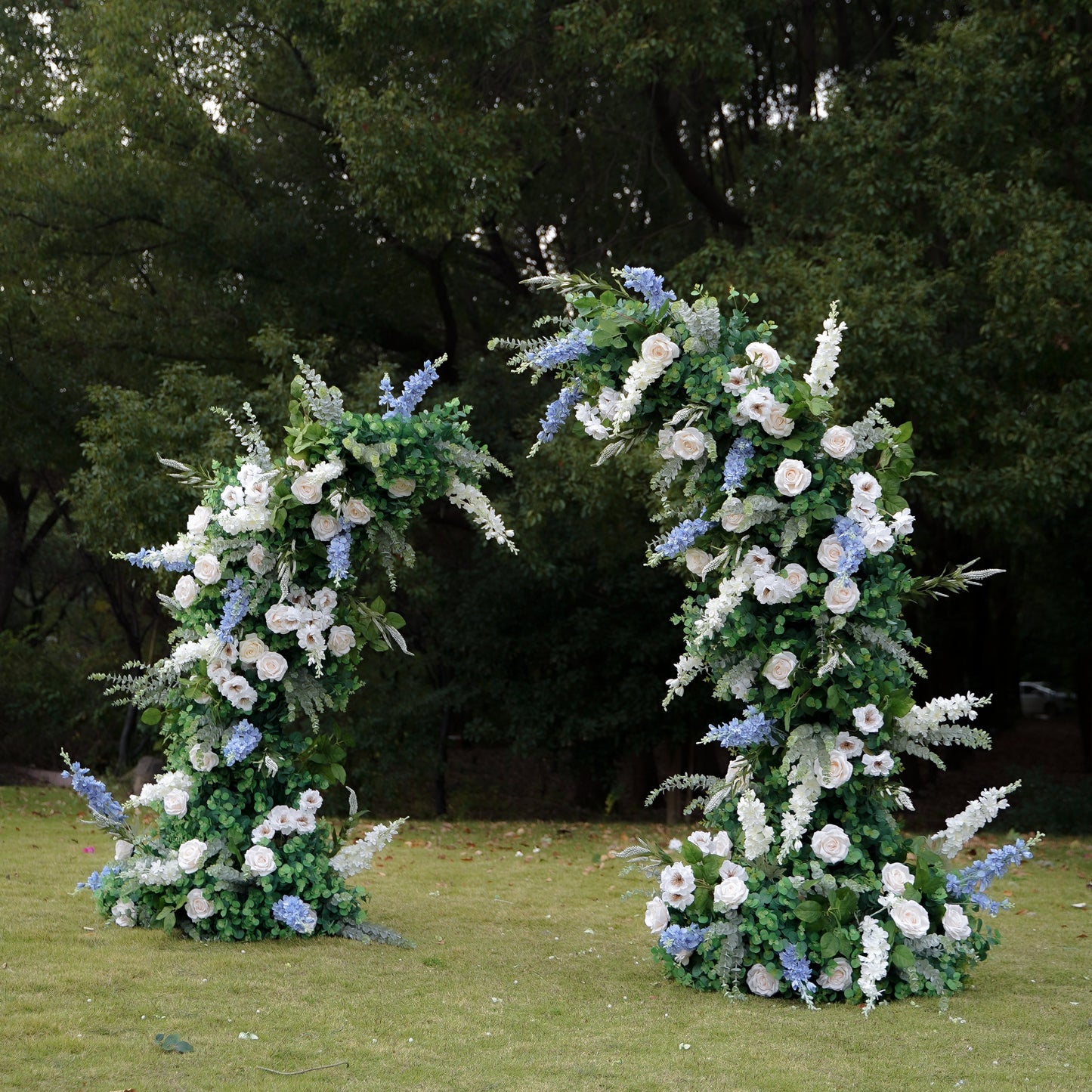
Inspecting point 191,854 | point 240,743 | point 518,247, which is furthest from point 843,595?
point 518,247

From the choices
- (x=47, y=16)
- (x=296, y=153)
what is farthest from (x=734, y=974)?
(x=47, y=16)

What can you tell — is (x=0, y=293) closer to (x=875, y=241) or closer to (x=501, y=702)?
(x=501, y=702)

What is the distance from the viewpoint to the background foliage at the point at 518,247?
10703 mm

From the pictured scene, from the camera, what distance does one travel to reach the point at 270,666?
616 cm

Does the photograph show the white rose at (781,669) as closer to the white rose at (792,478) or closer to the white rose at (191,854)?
the white rose at (792,478)

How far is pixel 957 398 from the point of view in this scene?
35.9 ft

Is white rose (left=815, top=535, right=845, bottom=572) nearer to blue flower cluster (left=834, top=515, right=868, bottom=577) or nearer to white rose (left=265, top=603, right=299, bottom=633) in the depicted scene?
blue flower cluster (left=834, top=515, right=868, bottom=577)

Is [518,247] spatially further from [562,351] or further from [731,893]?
[731,893]

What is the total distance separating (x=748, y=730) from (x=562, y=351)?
1.82m

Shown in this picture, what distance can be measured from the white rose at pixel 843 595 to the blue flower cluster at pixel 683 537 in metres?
0.62

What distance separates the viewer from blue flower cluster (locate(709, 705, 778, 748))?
5480mm

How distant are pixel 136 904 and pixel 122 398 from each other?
666 centimetres

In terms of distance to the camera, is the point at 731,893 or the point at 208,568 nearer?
the point at 731,893

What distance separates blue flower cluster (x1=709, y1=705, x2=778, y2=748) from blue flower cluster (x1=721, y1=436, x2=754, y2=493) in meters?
0.96
